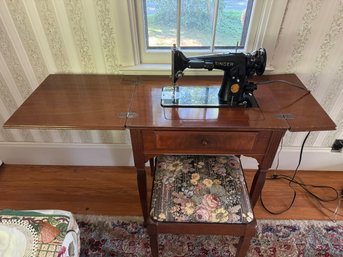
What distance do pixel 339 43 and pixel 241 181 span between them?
0.87 metres

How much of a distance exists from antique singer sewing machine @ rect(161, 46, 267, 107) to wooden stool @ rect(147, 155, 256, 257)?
1.02ft

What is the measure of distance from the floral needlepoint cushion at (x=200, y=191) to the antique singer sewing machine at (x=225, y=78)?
0.30 meters

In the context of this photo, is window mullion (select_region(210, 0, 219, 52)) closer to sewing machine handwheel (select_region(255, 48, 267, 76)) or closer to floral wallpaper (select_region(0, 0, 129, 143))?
sewing machine handwheel (select_region(255, 48, 267, 76))

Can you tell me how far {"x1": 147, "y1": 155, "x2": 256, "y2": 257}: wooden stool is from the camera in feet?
3.18

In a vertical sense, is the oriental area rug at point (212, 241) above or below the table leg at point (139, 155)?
below

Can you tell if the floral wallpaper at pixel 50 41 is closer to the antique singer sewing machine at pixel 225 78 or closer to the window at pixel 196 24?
the window at pixel 196 24

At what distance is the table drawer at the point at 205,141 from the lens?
0.93 meters

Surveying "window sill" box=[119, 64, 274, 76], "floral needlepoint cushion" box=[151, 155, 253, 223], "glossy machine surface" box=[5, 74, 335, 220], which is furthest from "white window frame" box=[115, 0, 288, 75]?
"floral needlepoint cushion" box=[151, 155, 253, 223]

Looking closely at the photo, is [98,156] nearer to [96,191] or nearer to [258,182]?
[96,191]

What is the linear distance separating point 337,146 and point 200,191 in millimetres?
1137

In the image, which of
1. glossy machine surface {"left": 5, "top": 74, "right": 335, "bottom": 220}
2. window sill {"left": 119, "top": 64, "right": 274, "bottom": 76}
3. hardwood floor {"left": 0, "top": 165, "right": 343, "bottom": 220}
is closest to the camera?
glossy machine surface {"left": 5, "top": 74, "right": 335, "bottom": 220}

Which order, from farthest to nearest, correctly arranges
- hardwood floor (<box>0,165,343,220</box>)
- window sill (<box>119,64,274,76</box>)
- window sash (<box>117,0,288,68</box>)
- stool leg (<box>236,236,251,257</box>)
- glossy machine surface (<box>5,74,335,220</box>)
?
hardwood floor (<box>0,165,343,220</box>) < window sill (<box>119,64,274,76</box>) < window sash (<box>117,0,288,68</box>) < stool leg (<box>236,236,251,257</box>) < glossy machine surface (<box>5,74,335,220</box>)

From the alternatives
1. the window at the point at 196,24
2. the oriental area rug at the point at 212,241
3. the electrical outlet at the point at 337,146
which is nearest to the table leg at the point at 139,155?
the oriental area rug at the point at 212,241

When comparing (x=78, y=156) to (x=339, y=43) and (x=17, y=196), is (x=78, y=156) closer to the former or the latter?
(x=17, y=196)
